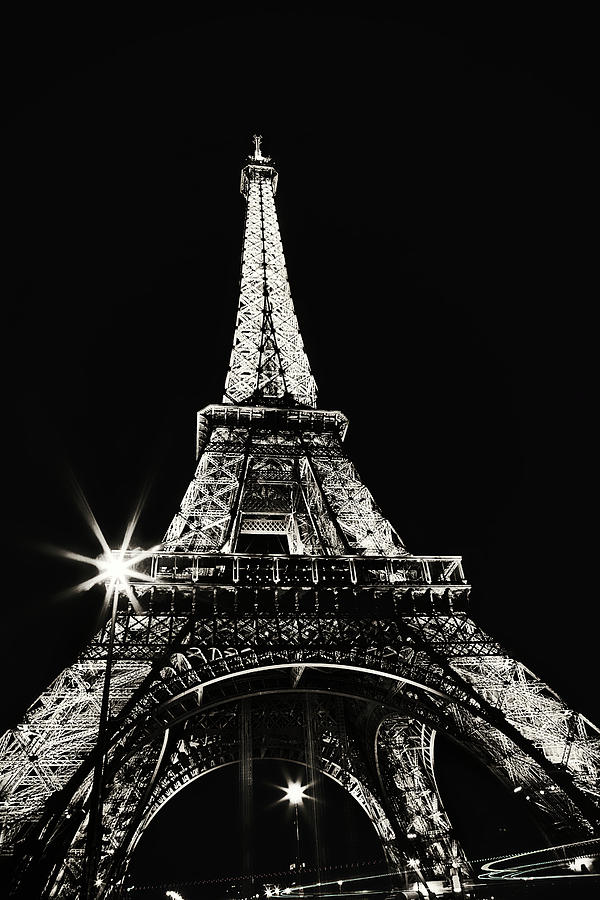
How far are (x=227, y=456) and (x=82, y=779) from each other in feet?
43.8

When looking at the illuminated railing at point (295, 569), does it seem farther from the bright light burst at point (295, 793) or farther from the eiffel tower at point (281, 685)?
the bright light burst at point (295, 793)

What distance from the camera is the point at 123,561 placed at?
15.5 m

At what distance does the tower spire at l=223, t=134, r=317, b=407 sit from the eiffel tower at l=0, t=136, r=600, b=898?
0.16 meters

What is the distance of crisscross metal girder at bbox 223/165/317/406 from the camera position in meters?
28.1

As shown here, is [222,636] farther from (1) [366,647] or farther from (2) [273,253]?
(2) [273,253]

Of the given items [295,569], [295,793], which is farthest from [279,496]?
[295,793]

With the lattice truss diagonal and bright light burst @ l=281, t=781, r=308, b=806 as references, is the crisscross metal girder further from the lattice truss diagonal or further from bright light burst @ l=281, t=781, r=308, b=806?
bright light burst @ l=281, t=781, r=308, b=806

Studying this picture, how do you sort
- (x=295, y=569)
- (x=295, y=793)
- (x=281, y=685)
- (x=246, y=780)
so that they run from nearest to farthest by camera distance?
(x=295, y=569) → (x=281, y=685) → (x=246, y=780) → (x=295, y=793)

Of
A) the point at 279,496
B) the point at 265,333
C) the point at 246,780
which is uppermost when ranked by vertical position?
the point at 265,333

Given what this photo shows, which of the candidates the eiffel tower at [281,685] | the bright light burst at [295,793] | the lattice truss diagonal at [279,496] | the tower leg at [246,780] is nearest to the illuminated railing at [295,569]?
the eiffel tower at [281,685]

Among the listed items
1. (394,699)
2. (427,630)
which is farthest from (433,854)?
(427,630)

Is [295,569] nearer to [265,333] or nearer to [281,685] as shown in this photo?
[281,685]

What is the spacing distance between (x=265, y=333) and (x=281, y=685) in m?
17.2

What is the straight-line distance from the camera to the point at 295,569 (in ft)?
58.2
